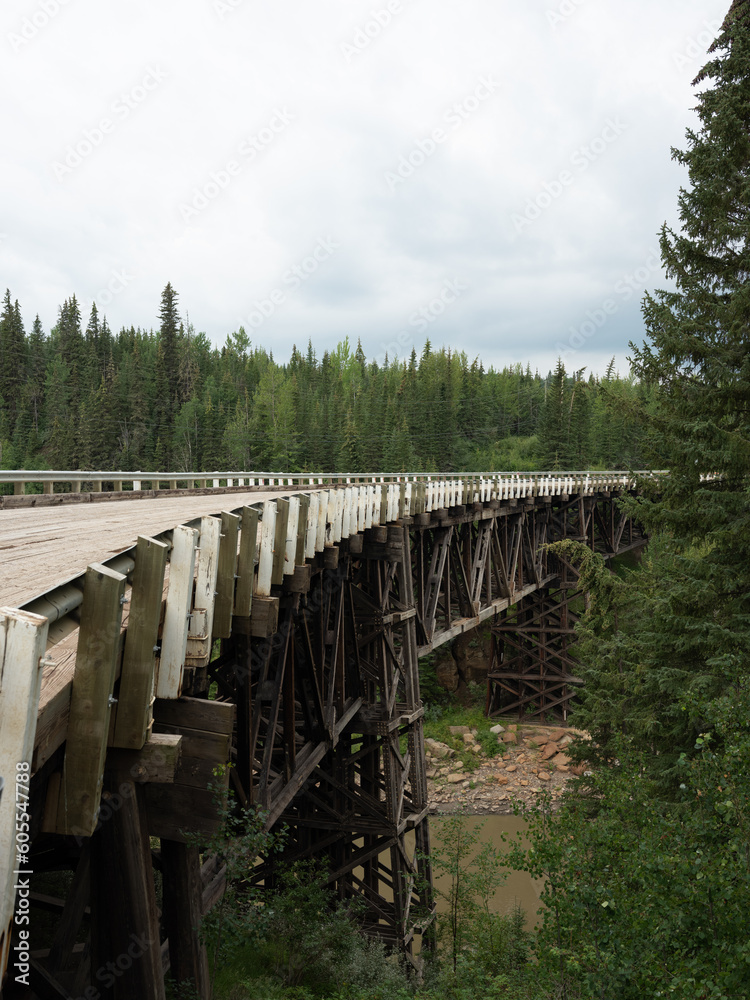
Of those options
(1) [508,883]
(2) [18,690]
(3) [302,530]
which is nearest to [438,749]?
(1) [508,883]

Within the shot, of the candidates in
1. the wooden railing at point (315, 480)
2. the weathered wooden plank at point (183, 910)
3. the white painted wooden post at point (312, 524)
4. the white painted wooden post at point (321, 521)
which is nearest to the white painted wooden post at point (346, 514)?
the white painted wooden post at point (321, 521)

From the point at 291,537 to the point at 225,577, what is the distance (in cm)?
222

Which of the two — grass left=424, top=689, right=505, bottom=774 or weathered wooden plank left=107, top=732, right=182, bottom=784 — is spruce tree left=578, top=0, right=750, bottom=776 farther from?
grass left=424, top=689, right=505, bottom=774

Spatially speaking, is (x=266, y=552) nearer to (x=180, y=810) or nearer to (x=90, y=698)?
(x=180, y=810)

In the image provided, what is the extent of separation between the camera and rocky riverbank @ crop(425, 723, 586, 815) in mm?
22578

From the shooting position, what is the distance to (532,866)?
759 centimetres

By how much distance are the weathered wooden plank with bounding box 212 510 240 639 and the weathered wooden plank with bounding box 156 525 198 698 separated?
1029 millimetres

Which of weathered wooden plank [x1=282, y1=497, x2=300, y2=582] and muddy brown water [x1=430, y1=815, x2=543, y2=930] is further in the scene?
muddy brown water [x1=430, y1=815, x2=543, y2=930]

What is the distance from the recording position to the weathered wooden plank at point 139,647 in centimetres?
248

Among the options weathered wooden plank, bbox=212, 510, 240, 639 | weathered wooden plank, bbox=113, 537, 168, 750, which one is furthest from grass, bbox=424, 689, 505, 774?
weathered wooden plank, bbox=113, 537, 168, 750

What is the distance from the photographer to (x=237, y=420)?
85562mm

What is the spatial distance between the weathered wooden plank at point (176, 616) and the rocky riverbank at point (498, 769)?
2040 centimetres

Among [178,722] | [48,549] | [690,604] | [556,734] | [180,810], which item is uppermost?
[48,549]

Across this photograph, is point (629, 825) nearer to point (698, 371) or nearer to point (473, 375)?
point (698, 371)
